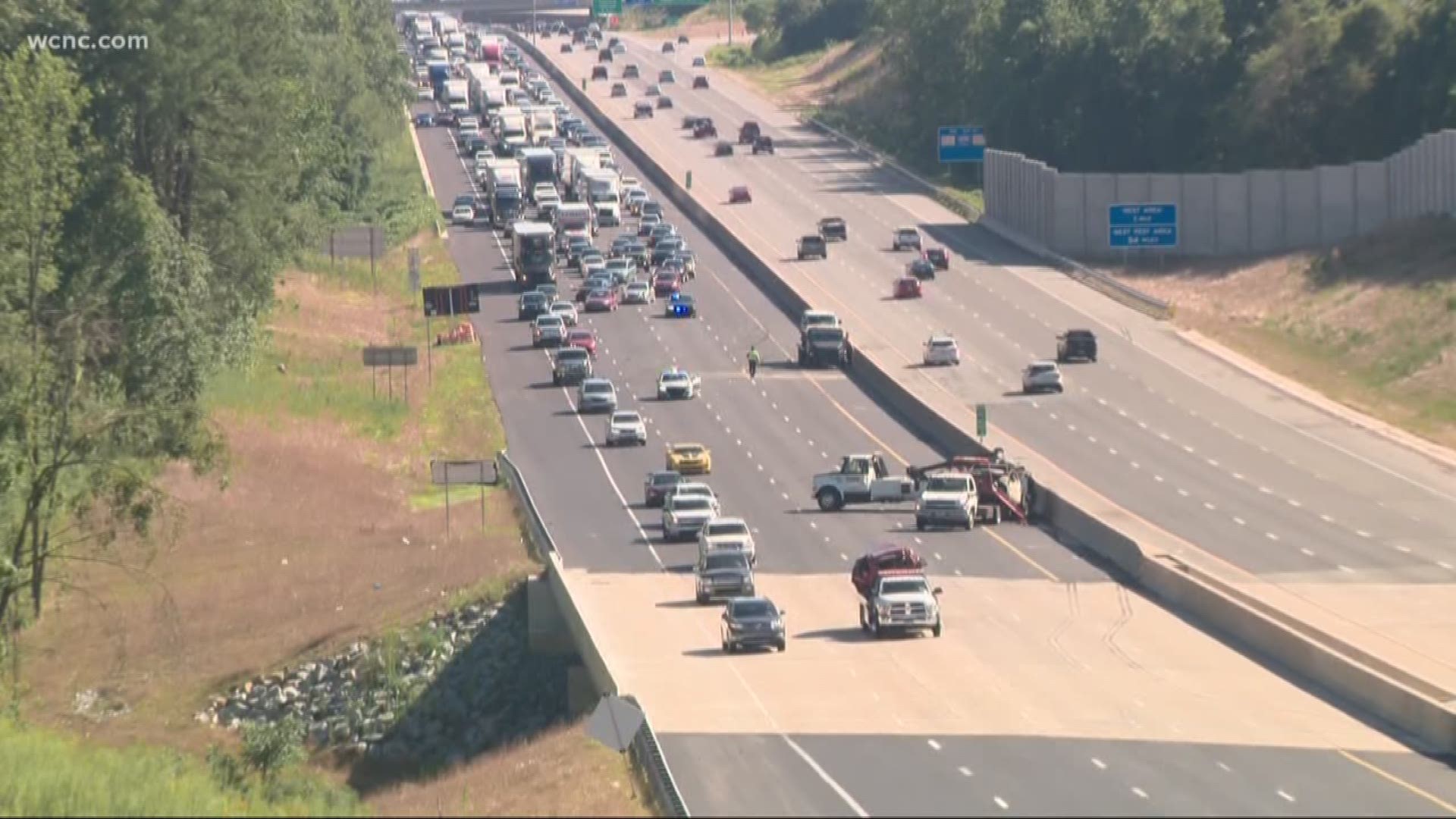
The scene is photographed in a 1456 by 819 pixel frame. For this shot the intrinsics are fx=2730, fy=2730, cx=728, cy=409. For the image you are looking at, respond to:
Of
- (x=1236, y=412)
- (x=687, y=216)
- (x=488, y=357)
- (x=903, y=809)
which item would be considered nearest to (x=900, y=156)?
(x=687, y=216)

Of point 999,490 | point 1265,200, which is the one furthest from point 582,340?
point 999,490

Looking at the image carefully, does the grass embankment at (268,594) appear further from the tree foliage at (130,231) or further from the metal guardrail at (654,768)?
the tree foliage at (130,231)

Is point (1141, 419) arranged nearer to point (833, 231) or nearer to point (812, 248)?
point (812, 248)

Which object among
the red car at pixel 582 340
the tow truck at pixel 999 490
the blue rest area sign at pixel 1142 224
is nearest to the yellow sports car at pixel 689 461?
the tow truck at pixel 999 490

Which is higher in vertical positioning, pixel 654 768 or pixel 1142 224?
pixel 1142 224

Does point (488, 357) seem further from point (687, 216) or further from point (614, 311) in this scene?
point (687, 216)

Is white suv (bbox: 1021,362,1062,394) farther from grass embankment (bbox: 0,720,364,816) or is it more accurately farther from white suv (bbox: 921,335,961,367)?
grass embankment (bbox: 0,720,364,816)
